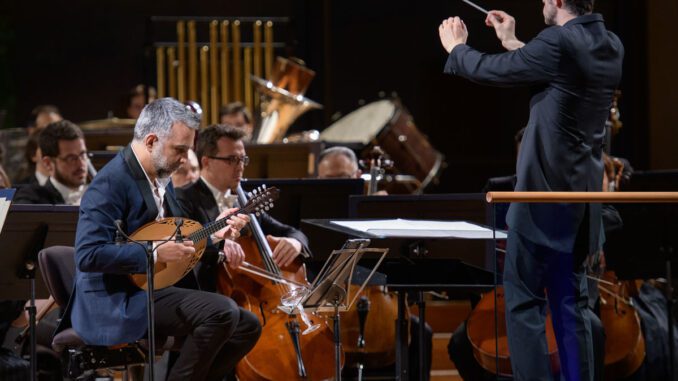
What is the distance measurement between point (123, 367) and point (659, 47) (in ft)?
21.4

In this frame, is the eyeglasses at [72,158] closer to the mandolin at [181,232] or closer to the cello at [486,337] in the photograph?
the mandolin at [181,232]

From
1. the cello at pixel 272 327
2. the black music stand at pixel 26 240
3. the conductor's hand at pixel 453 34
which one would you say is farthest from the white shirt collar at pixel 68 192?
the conductor's hand at pixel 453 34

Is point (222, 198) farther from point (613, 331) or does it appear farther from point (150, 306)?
point (613, 331)

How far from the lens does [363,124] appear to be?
9000mm

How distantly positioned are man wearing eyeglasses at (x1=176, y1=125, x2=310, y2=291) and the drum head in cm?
338

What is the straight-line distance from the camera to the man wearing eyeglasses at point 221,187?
16.8 ft

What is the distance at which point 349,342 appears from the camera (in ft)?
17.6

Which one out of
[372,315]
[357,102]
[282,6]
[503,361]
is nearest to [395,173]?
[357,102]

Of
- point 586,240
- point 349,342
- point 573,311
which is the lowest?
point 349,342

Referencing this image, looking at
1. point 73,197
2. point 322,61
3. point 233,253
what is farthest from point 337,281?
point 322,61

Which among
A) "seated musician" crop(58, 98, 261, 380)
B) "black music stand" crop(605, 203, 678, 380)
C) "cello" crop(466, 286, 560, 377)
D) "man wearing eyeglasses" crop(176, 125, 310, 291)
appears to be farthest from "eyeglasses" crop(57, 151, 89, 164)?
"black music stand" crop(605, 203, 678, 380)

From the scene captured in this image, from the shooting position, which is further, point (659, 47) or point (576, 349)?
point (659, 47)

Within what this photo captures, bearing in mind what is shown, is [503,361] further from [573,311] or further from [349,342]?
[349,342]

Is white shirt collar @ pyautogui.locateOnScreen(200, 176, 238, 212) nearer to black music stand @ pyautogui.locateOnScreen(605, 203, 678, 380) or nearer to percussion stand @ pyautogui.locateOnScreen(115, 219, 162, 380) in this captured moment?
percussion stand @ pyautogui.locateOnScreen(115, 219, 162, 380)
